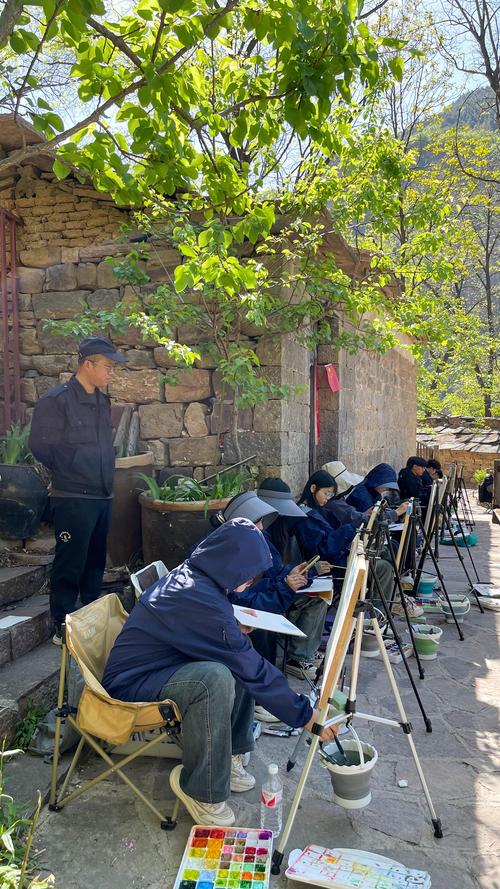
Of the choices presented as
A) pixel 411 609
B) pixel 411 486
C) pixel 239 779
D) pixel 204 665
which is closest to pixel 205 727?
pixel 204 665

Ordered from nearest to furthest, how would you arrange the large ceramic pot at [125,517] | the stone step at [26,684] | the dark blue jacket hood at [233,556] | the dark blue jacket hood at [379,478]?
the dark blue jacket hood at [233,556] < the stone step at [26,684] < the large ceramic pot at [125,517] < the dark blue jacket hood at [379,478]

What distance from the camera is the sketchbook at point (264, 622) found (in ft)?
8.99

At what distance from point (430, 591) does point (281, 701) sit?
3699 millimetres

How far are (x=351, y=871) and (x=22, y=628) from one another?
220cm

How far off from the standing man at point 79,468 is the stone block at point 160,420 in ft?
4.85

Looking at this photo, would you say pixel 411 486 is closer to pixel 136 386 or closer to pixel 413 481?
pixel 413 481

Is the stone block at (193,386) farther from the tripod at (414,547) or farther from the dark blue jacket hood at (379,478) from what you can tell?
the tripod at (414,547)

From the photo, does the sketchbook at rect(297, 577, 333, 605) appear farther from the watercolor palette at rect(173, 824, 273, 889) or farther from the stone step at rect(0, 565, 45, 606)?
the stone step at rect(0, 565, 45, 606)

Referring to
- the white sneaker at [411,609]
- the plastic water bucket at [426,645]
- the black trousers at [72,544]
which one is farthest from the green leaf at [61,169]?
the white sneaker at [411,609]

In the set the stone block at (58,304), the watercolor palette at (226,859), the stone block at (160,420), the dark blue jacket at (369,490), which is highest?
the stone block at (58,304)

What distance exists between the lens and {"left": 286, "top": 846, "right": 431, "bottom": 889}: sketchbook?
1978 mm

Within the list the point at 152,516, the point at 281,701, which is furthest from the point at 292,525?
the point at 281,701

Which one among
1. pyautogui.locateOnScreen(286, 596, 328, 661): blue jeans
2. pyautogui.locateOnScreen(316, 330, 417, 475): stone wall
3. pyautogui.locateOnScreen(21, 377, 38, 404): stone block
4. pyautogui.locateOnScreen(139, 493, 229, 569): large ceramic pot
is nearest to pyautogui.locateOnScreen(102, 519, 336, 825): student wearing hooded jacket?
pyautogui.locateOnScreen(286, 596, 328, 661): blue jeans

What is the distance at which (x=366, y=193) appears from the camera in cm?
530
